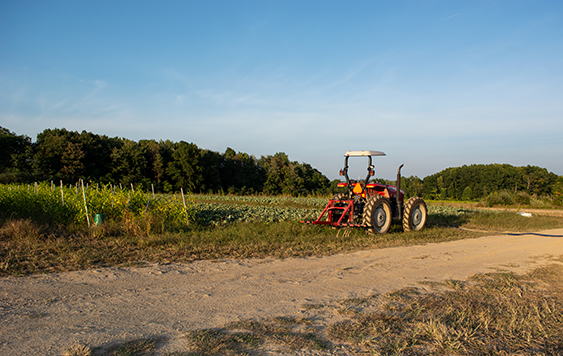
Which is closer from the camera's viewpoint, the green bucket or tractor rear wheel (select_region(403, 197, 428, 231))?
the green bucket

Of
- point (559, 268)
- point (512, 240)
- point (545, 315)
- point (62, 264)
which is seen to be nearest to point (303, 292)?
point (545, 315)

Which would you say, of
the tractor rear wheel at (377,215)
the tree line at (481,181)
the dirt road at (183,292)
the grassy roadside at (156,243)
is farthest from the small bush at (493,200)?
the dirt road at (183,292)

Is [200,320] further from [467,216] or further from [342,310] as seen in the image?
[467,216]

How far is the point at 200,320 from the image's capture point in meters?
3.77

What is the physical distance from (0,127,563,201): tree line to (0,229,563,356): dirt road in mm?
22730

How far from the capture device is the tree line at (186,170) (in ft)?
120

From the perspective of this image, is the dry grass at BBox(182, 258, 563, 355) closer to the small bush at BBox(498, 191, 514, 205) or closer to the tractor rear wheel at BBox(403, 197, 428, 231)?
the tractor rear wheel at BBox(403, 197, 428, 231)

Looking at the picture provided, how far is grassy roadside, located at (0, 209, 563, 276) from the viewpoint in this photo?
635cm

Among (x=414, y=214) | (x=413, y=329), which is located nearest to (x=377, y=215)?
(x=414, y=214)

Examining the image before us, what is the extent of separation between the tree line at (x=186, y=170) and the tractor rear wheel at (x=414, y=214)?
1674 centimetres

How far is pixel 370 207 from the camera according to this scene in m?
10.2

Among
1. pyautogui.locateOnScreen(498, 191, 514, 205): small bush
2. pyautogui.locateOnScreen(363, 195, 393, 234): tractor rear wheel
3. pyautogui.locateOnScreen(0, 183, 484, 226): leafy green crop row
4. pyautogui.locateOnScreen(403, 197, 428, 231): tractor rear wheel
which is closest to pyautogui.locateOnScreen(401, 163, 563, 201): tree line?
pyautogui.locateOnScreen(498, 191, 514, 205): small bush

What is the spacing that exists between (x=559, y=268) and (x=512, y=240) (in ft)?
14.4

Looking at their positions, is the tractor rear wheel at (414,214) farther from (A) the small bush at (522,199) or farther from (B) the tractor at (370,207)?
(A) the small bush at (522,199)
